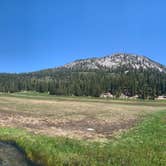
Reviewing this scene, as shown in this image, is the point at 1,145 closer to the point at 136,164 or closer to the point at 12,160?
the point at 12,160

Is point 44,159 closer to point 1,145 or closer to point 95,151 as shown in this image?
point 1,145

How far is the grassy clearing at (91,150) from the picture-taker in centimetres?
1631

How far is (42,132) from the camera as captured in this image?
24875 millimetres

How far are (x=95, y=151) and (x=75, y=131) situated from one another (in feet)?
25.9

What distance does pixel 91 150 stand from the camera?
18844mm

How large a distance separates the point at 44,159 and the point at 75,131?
1047 centimetres

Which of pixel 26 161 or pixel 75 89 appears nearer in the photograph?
pixel 26 161

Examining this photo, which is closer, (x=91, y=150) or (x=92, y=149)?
(x=91, y=150)

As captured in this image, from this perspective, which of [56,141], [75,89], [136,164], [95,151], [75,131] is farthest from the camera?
[75,89]

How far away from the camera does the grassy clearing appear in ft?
53.5

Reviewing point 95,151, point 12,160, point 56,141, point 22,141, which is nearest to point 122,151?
point 95,151

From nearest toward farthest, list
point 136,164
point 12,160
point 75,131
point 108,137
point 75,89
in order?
1. point 12,160
2. point 136,164
3. point 108,137
4. point 75,131
5. point 75,89

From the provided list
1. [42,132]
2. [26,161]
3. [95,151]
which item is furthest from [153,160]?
[42,132]

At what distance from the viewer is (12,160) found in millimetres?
14086
